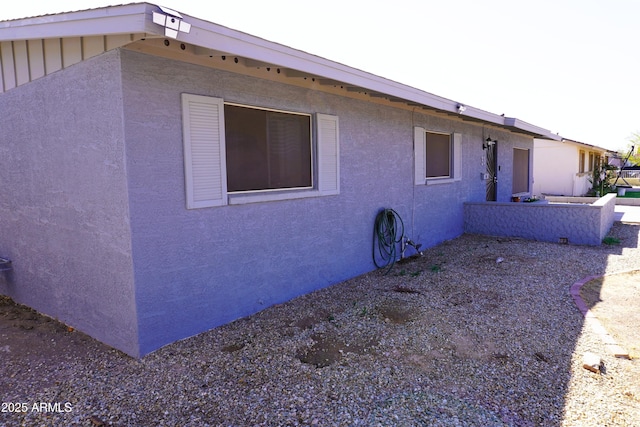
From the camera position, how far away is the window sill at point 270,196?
4.31m

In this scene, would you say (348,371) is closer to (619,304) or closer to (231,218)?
(231,218)

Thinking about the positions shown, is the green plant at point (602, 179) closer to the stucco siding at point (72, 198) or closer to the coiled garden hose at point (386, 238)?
the coiled garden hose at point (386, 238)

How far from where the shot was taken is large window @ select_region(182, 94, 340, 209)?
12.8 feet

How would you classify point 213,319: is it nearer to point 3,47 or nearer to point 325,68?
point 325,68

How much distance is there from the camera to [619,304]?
196 inches

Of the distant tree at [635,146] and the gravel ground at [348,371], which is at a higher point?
the distant tree at [635,146]

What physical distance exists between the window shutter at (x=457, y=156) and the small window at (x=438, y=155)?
0.36ft

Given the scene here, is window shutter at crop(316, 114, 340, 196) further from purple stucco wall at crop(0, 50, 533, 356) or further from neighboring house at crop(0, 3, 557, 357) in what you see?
purple stucco wall at crop(0, 50, 533, 356)

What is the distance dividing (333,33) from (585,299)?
9.21m

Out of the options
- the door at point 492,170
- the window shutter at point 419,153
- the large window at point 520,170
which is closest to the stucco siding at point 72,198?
the window shutter at point 419,153

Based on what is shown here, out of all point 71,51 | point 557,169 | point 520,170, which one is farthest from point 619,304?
point 557,169

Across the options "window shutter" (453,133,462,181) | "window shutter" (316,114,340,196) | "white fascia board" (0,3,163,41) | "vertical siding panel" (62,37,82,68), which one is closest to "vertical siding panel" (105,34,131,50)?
"white fascia board" (0,3,163,41)

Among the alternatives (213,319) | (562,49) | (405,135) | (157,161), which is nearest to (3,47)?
(157,161)

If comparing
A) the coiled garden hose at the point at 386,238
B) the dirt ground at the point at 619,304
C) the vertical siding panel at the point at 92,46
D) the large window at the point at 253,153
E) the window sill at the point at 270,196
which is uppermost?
the vertical siding panel at the point at 92,46
